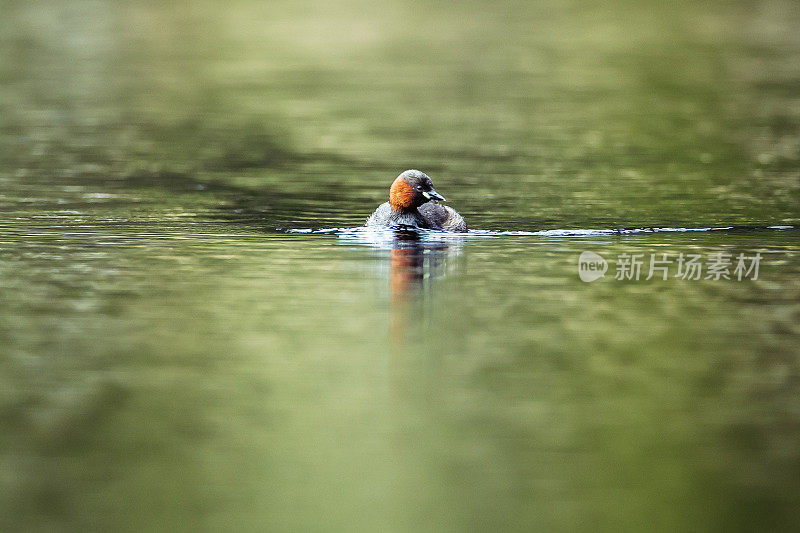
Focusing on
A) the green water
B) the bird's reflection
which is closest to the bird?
the bird's reflection

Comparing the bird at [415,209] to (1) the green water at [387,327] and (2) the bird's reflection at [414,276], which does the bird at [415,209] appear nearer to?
(2) the bird's reflection at [414,276]

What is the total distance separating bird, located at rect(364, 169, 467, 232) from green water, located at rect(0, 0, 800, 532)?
1.93 ft

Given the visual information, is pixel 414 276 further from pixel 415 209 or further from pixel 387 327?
pixel 415 209

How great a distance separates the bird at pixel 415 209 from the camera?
56.3 ft

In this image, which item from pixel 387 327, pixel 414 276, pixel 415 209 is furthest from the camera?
pixel 415 209

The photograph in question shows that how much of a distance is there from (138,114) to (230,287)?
704 inches

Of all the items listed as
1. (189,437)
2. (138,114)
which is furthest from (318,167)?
(189,437)

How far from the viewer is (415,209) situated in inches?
686

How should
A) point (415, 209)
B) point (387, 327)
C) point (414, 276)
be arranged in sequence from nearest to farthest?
point (387, 327)
point (414, 276)
point (415, 209)

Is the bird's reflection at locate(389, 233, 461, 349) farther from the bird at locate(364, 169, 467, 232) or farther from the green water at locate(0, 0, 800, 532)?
the bird at locate(364, 169, 467, 232)

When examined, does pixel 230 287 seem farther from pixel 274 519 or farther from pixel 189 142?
pixel 189 142

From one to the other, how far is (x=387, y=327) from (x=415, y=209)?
538 centimetres

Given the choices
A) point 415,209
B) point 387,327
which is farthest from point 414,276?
point 415,209

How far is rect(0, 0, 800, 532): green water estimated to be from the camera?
27.4 feet
